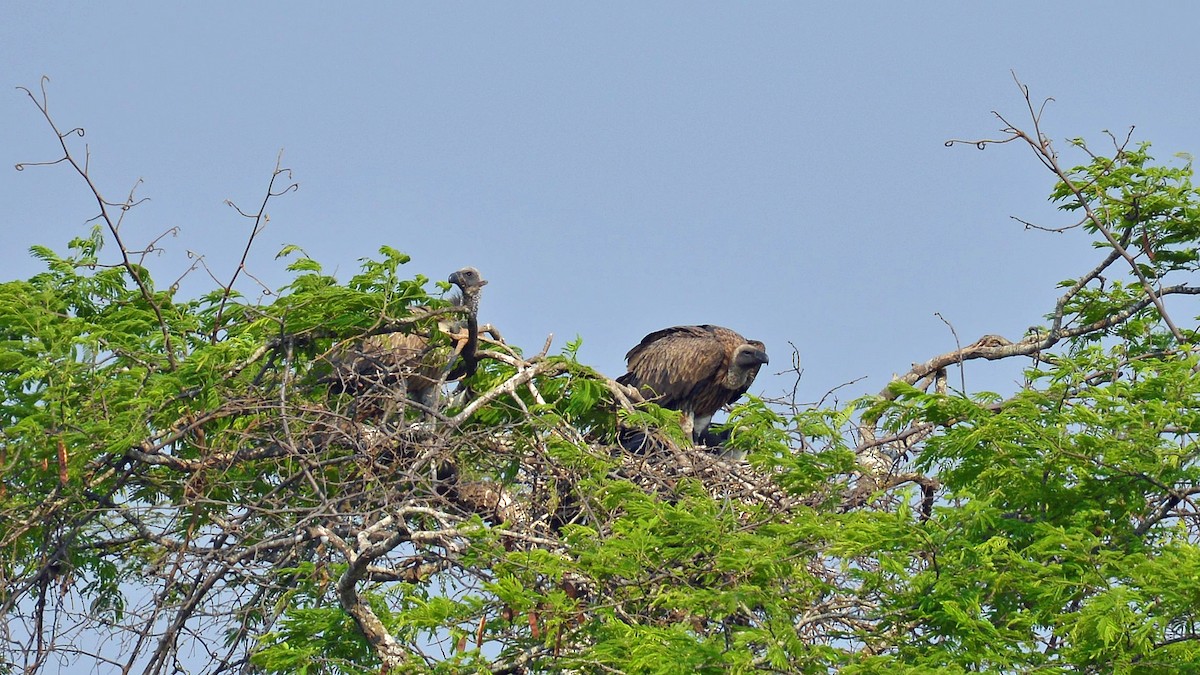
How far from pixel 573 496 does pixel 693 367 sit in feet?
13.0

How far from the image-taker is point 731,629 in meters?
7.46

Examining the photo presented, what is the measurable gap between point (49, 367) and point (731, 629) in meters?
4.25

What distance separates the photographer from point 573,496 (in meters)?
9.40

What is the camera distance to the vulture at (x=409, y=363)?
964 cm

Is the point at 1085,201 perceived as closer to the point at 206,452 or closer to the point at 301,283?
the point at 301,283

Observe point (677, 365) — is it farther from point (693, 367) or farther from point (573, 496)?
point (573, 496)

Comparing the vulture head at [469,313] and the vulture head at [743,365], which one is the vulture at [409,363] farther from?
the vulture head at [743,365]

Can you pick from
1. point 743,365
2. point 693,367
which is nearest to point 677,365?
point 693,367

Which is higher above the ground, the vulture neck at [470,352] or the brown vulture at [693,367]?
the brown vulture at [693,367]

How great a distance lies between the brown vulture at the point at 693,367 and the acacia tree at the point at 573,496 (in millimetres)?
2277

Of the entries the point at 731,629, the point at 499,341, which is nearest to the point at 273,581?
the point at 499,341

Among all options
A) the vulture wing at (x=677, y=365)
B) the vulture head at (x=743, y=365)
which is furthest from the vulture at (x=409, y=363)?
the vulture head at (x=743, y=365)

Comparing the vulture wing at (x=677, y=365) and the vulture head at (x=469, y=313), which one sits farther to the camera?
the vulture wing at (x=677, y=365)

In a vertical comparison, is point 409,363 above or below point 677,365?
below
